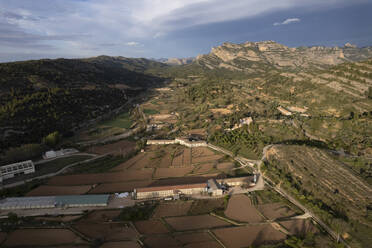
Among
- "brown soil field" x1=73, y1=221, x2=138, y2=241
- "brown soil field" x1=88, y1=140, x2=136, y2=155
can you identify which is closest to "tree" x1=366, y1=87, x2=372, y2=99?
"brown soil field" x1=88, y1=140, x2=136, y2=155

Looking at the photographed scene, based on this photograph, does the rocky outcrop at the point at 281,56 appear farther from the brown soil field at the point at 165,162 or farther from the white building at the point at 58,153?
the white building at the point at 58,153

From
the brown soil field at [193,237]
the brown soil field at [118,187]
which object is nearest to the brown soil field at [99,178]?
the brown soil field at [118,187]

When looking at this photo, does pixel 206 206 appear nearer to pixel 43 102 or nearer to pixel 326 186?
pixel 326 186

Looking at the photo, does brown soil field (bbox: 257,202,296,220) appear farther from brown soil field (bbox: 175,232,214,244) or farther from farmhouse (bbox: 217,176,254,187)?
brown soil field (bbox: 175,232,214,244)

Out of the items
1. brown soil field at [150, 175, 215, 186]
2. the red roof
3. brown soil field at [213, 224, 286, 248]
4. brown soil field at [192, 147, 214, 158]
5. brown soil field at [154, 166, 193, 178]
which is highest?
brown soil field at [192, 147, 214, 158]

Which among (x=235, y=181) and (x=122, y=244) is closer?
(x=122, y=244)

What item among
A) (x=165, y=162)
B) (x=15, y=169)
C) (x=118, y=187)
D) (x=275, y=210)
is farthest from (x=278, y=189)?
(x=15, y=169)
